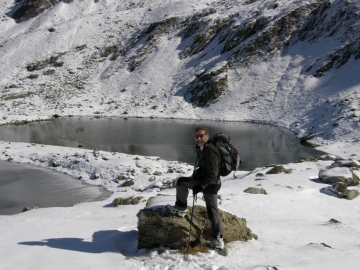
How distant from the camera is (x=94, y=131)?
1506 inches

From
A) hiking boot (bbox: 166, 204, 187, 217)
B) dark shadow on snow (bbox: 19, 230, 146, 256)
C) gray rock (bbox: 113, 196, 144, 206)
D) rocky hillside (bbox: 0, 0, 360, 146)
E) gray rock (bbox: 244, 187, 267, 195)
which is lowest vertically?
gray rock (bbox: 113, 196, 144, 206)

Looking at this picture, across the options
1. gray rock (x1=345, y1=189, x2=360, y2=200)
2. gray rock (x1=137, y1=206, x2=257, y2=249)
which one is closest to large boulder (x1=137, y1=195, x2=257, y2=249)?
gray rock (x1=137, y1=206, x2=257, y2=249)

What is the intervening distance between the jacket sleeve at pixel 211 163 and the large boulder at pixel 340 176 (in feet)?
35.2

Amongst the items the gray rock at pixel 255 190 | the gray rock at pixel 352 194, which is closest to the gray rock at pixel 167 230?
the gray rock at pixel 255 190

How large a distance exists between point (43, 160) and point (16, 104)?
42871 millimetres

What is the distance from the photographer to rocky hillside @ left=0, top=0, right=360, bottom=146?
4697cm

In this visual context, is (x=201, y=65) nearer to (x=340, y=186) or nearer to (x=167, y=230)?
(x=340, y=186)

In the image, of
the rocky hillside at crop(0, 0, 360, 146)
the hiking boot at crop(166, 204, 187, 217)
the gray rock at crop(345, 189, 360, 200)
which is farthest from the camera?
the rocky hillside at crop(0, 0, 360, 146)

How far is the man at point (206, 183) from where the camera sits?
5.94 meters

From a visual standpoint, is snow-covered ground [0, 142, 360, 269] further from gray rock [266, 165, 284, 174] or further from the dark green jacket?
the dark green jacket

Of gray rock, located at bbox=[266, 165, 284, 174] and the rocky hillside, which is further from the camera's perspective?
the rocky hillside

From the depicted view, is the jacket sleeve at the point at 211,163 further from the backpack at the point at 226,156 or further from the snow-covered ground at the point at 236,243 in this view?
the snow-covered ground at the point at 236,243

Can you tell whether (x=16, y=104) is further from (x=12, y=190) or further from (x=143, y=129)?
(x=12, y=190)

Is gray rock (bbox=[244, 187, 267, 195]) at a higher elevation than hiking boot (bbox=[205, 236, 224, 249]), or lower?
lower
